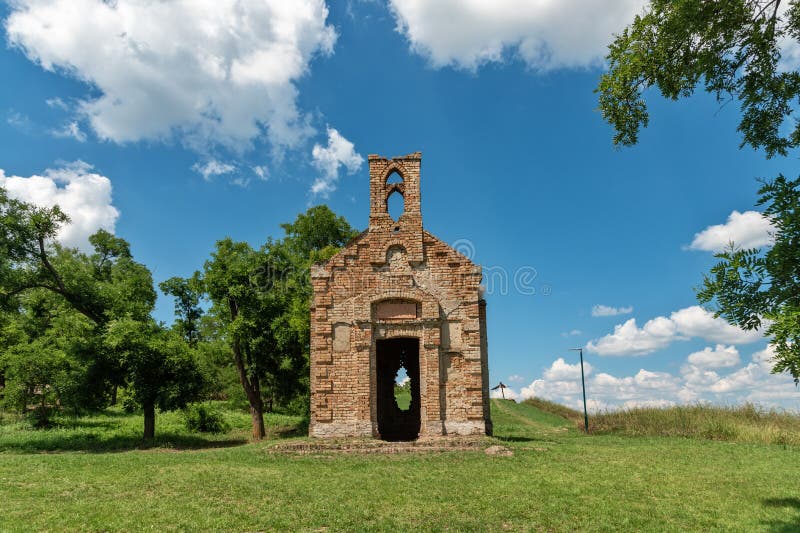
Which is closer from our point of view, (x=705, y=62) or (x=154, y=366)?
(x=705, y=62)

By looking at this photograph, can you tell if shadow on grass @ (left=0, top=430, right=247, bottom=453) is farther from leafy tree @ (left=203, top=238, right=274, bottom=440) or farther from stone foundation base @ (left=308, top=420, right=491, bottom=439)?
stone foundation base @ (left=308, top=420, right=491, bottom=439)

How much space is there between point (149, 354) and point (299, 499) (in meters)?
13.3

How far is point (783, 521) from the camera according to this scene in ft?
27.5

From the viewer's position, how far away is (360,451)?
47.0 feet

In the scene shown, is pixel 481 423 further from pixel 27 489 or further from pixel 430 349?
pixel 27 489

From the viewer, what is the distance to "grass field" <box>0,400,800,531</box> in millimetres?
8281

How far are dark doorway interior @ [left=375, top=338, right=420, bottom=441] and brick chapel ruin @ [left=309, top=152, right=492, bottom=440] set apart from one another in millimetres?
6336

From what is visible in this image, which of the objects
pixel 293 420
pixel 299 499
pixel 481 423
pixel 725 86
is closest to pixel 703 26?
pixel 725 86

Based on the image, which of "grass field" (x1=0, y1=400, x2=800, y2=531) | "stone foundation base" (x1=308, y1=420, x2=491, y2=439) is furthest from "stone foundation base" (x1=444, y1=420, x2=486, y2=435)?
"grass field" (x1=0, y1=400, x2=800, y2=531)

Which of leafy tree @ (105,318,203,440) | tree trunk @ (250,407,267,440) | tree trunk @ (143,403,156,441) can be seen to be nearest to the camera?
leafy tree @ (105,318,203,440)

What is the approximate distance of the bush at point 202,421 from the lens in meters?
24.4

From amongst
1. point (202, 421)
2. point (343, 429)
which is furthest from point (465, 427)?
point (202, 421)

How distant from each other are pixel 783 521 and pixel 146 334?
20.5m

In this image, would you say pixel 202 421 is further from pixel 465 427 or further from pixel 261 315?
pixel 465 427
